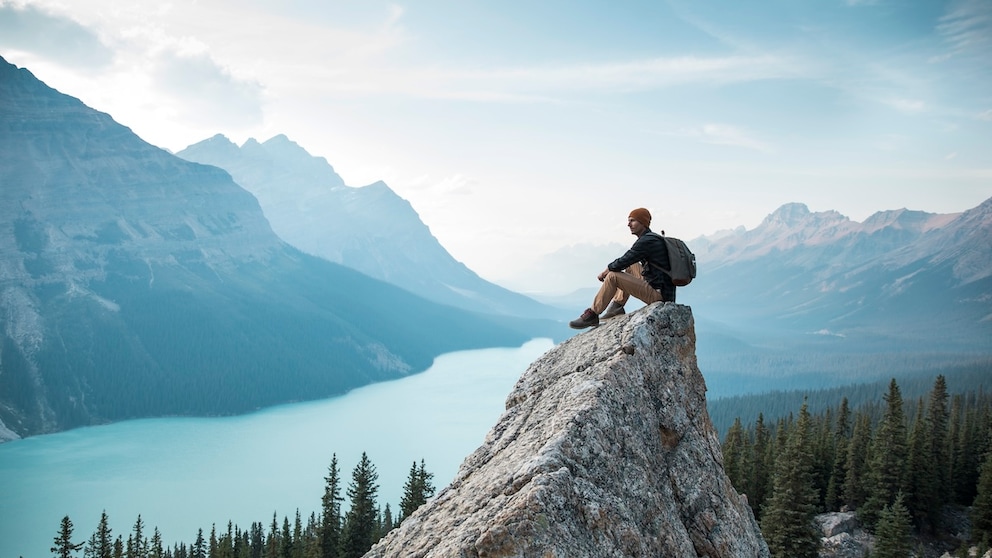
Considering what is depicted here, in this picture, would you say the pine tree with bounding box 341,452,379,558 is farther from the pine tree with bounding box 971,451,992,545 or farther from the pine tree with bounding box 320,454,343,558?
the pine tree with bounding box 971,451,992,545

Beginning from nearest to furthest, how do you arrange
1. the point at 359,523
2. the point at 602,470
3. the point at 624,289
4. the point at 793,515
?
the point at 602,470 < the point at 624,289 < the point at 793,515 < the point at 359,523

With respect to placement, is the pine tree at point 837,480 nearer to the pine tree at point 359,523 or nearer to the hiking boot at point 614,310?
the pine tree at point 359,523

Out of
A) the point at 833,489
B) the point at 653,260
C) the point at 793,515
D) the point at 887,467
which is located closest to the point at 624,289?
the point at 653,260

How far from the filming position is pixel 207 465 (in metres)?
122

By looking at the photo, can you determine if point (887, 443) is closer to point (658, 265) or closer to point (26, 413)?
point (658, 265)

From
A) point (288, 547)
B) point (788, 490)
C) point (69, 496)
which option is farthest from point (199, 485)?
point (788, 490)

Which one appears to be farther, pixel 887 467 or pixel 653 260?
pixel 887 467

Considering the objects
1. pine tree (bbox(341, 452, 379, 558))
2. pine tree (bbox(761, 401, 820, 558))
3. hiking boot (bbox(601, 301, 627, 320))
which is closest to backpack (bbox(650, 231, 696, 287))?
hiking boot (bbox(601, 301, 627, 320))

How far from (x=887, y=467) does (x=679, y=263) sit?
4180 cm

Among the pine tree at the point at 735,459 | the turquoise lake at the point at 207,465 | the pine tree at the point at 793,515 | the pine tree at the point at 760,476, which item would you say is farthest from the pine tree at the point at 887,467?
the turquoise lake at the point at 207,465

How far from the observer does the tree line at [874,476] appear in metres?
32.5

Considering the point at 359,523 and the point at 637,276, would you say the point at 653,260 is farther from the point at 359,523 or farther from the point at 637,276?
the point at 359,523

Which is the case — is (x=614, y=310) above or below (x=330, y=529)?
above

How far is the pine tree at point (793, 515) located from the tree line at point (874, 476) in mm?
49
